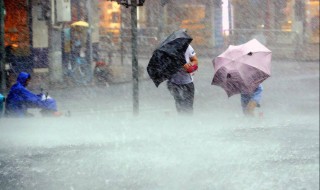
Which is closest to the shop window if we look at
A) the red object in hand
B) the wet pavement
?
the wet pavement

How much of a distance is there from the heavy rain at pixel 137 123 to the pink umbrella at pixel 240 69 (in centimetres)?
3

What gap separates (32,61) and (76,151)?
339 inches

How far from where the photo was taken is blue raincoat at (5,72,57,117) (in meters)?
5.17

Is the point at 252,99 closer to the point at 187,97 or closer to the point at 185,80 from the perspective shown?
the point at 187,97

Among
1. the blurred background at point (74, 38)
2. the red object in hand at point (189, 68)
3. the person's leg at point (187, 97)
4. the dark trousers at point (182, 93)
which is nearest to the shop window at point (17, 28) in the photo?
the blurred background at point (74, 38)

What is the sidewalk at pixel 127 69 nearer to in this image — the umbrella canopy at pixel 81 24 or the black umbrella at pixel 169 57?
the umbrella canopy at pixel 81 24

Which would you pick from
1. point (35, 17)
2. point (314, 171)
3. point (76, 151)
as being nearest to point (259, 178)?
point (314, 171)

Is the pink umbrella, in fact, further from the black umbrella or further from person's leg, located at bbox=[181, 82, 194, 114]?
the black umbrella

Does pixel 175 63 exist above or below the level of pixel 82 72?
above

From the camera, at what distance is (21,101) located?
534 cm

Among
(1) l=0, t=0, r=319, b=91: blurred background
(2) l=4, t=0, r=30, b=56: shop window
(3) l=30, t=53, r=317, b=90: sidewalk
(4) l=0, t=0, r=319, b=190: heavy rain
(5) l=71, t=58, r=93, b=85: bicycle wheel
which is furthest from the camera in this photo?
(5) l=71, t=58, r=93, b=85: bicycle wheel

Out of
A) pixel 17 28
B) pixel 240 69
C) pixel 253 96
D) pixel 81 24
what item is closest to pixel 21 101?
pixel 240 69

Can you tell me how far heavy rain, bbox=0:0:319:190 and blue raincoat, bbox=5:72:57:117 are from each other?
0.01 m

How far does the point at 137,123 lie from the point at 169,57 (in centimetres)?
445
